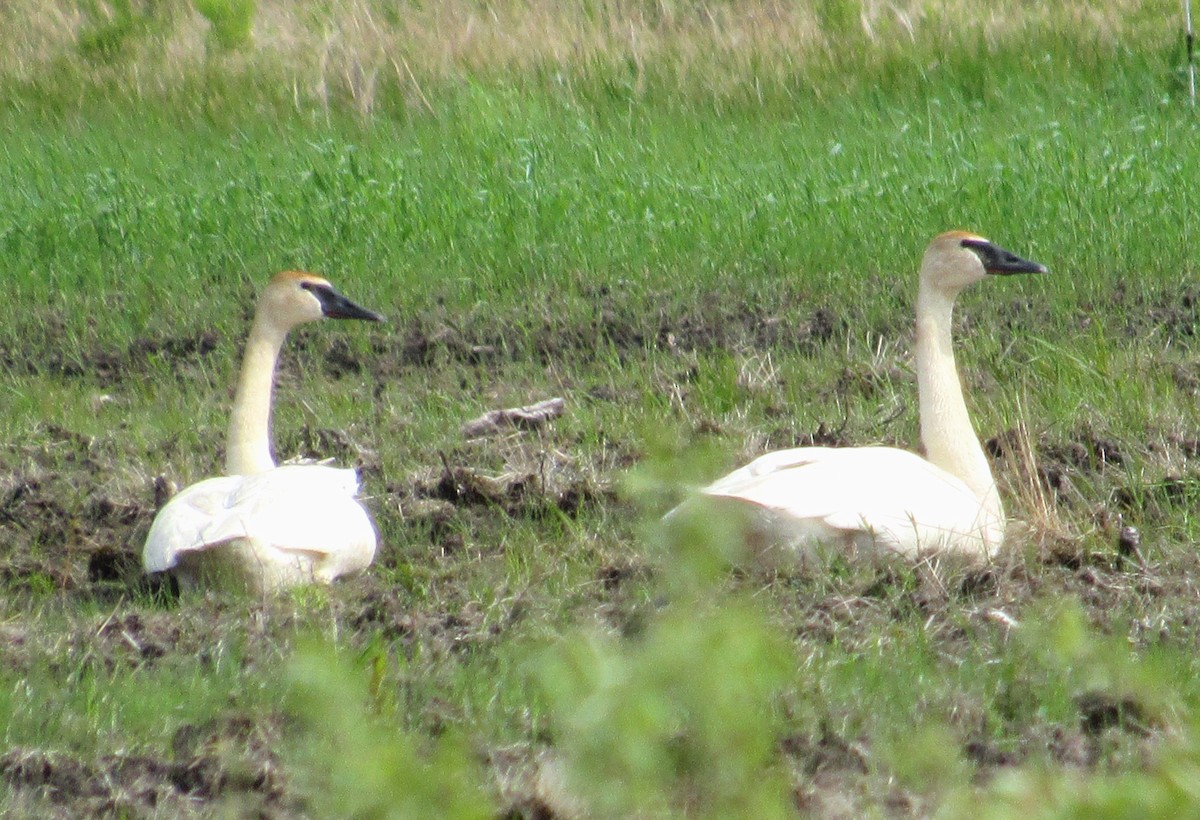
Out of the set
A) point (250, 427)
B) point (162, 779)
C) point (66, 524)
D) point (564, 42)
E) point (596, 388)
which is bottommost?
point (564, 42)

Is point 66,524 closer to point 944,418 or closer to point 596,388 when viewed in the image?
point 596,388

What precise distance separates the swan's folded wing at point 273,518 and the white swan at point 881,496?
108 cm

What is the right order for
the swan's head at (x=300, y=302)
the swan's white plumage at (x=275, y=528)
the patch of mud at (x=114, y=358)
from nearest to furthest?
the swan's white plumage at (x=275, y=528), the swan's head at (x=300, y=302), the patch of mud at (x=114, y=358)

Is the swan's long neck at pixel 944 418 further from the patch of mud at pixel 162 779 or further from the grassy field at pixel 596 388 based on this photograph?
the patch of mud at pixel 162 779

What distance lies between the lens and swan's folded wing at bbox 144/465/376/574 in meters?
4.86

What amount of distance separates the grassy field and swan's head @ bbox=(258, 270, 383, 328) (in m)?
0.55

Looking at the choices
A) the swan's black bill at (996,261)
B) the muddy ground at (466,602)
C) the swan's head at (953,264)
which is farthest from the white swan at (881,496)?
the swan's black bill at (996,261)

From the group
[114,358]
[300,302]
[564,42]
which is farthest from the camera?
[564,42]

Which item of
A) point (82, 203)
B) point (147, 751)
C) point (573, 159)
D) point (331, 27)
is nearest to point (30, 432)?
point (147, 751)

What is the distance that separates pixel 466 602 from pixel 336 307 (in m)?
2.18

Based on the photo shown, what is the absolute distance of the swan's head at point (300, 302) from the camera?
21.0ft

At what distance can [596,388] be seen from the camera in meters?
7.48

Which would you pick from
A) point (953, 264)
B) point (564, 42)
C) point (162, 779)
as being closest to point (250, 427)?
point (953, 264)

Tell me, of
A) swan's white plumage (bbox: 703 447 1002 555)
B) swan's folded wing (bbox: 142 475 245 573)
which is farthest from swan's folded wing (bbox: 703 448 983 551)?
swan's folded wing (bbox: 142 475 245 573)
